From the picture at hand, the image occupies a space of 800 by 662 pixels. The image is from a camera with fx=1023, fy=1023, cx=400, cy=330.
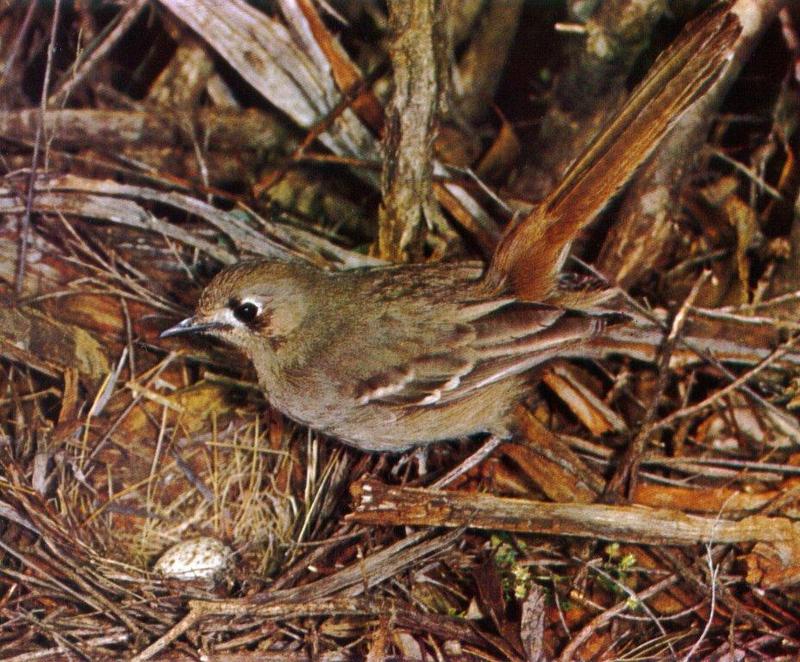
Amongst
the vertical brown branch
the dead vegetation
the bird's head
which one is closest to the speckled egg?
the dead vegetation

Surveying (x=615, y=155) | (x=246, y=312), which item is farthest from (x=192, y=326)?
(x=615, y=155)

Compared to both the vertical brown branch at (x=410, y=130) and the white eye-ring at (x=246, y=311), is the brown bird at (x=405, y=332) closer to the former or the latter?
the white eye-ring at (x=246, y=311)

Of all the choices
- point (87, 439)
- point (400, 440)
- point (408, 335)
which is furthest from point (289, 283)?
point (87, 439)

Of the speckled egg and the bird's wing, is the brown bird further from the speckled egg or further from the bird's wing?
the speckled egg

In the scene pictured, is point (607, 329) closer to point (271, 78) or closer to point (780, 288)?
point (780, 288)

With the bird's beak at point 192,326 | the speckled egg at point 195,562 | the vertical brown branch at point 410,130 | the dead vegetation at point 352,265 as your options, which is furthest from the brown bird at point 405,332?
the speckled egg at point 195,562
